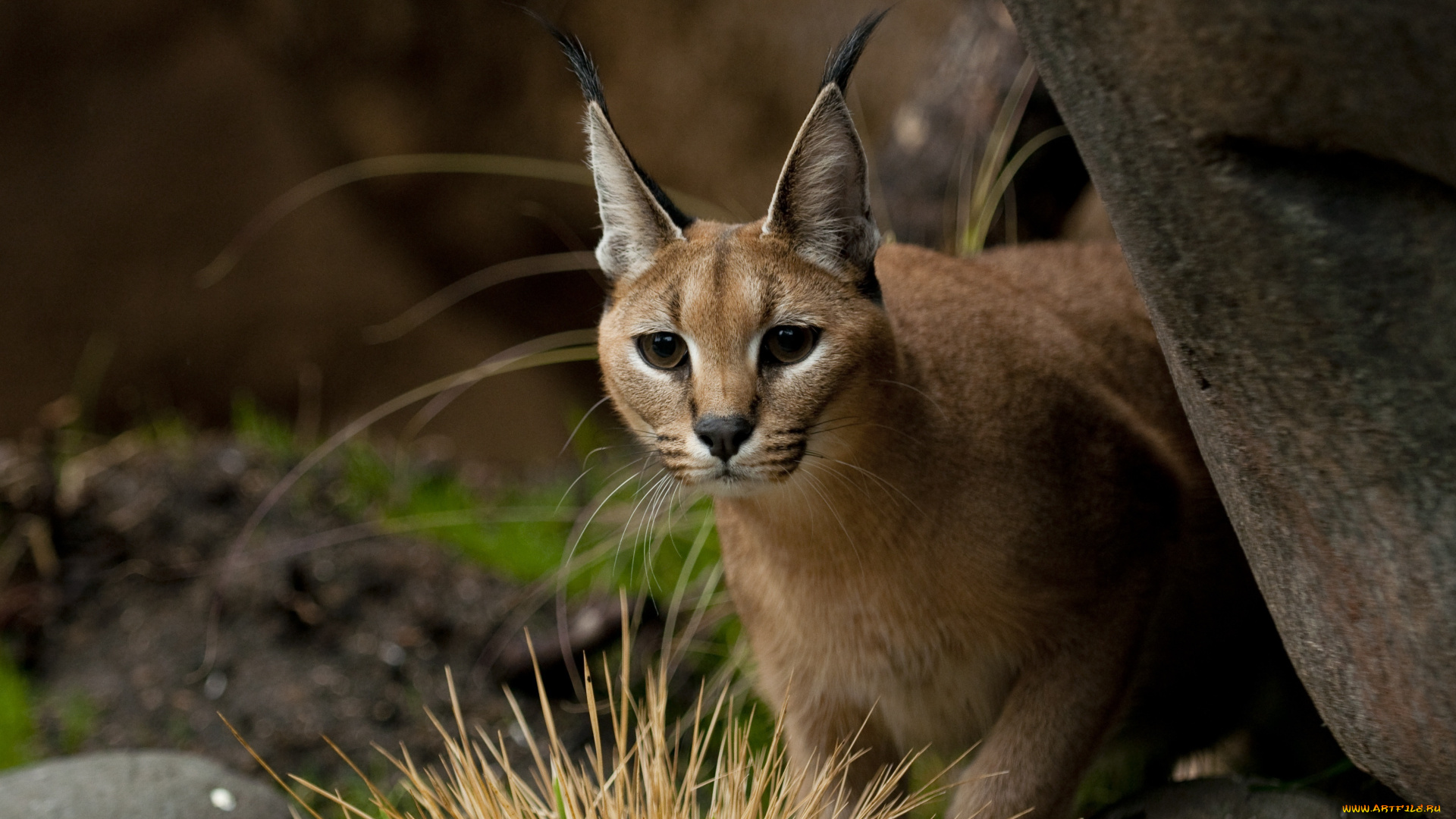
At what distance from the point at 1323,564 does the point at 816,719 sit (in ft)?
4.42

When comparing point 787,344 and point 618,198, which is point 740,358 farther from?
point 618,198

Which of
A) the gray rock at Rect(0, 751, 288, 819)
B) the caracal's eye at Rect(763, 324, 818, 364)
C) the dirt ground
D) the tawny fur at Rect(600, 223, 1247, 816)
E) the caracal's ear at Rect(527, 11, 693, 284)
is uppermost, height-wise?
the caracal's ear at Rect(527, 11, 693, 284)

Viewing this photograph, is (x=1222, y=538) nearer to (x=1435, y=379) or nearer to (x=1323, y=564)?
(x=1323, y=564)

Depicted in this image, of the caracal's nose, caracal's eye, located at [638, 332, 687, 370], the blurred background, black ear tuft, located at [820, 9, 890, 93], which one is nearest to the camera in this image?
the caracal's nose

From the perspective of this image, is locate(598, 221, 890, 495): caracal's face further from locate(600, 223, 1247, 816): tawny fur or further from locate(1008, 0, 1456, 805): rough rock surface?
locate(1008, 0, 1456, 805): rough rock surface

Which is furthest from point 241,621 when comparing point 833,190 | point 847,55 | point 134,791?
point 847,55

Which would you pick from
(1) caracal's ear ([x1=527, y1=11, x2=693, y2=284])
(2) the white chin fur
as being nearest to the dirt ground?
(1) caracal's ear ([x1=527, y1=11, x2=693, y2=284])

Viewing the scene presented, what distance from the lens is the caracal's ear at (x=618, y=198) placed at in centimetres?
259

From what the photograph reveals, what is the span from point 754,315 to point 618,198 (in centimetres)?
45

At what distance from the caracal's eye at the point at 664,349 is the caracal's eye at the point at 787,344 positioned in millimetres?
172

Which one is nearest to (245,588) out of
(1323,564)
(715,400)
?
(715,400)

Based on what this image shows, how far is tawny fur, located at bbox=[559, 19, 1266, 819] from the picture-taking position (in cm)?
252

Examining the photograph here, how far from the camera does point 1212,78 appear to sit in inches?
69.7

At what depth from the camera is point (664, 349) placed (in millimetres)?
2588
